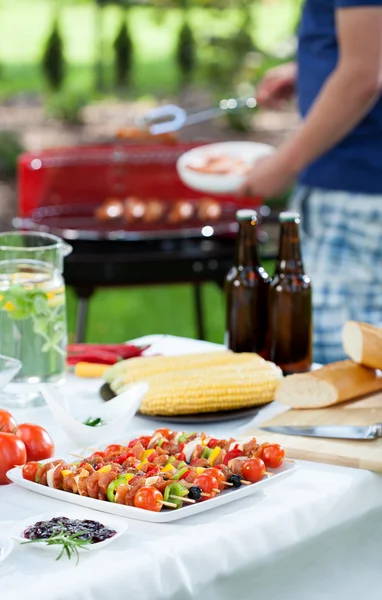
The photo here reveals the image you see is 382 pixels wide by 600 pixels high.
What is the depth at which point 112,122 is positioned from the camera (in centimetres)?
1109

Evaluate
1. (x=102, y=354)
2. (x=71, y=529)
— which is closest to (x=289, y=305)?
(x=102, y=354)

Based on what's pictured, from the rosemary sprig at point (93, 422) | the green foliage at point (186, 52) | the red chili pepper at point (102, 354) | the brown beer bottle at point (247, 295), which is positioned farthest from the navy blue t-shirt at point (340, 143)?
the green foliage at point (186, 52)

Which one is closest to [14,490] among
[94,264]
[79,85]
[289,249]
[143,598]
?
[143,598]

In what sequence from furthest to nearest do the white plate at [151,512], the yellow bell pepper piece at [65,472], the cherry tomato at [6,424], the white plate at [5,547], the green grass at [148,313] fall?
the green grass at [148,313] → the cherry tomato at [6,424] → the yellow bell pepper piece at [65,472] → the white plate at [151,512] → the white plate at [5,547]

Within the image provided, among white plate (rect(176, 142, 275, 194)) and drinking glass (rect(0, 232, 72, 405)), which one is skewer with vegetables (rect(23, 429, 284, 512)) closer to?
drinking glass (rect(0, 232, 72, 405))

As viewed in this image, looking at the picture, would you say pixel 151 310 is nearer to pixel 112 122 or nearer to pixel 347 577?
pixel 112 122

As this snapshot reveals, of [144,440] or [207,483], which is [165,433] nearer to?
[144,440]

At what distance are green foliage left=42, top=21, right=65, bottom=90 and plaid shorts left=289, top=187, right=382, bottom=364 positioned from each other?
7.97 m

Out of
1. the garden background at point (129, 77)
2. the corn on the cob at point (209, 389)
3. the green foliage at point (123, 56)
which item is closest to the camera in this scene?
the corn on the cob at point (209, 389)

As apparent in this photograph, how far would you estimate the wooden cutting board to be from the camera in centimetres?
201

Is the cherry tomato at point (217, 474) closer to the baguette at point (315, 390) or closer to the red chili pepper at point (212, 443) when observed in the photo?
the red chili pepper at point (212, 443)

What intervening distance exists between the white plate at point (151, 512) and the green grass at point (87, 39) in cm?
965

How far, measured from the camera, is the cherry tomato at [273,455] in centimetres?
187

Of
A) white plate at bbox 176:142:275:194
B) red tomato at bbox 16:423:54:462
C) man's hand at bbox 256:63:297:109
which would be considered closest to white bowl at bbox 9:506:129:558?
red tomato at bbox 16:423:54:462
